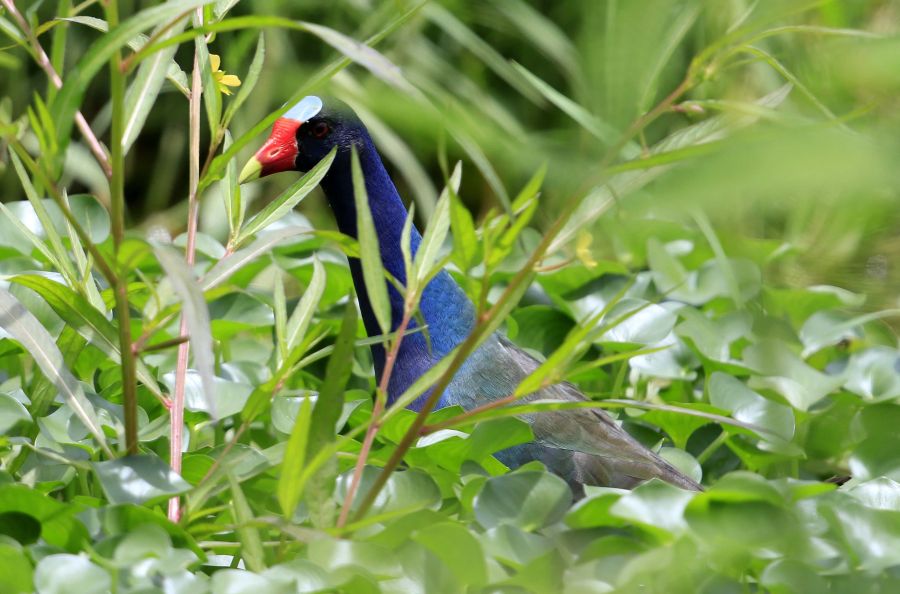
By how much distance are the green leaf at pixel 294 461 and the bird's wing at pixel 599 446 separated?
0.58 metres

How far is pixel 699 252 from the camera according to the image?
166 centimetres

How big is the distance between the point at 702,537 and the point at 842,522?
0.43 ft

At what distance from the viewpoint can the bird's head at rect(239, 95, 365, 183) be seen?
1483mm

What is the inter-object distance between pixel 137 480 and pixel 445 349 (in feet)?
2.21

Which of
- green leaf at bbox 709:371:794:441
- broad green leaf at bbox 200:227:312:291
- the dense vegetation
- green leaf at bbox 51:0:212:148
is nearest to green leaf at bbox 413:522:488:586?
the dense vegetation

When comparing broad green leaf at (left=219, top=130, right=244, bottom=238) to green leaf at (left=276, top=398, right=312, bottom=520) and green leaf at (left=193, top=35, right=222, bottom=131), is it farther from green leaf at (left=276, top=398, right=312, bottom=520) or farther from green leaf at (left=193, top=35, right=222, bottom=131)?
green leaf at (left=276, top=398, right=312, bottom=520)

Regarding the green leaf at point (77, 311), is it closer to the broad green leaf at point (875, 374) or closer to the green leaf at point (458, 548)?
the green leaf at point (458, 548)

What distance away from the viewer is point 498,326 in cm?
94

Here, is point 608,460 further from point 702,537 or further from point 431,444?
point 702,537

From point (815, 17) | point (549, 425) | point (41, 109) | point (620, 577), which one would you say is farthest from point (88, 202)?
point (815, 17)

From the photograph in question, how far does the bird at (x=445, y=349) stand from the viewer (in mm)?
1249

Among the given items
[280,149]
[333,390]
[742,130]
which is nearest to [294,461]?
[333,390]

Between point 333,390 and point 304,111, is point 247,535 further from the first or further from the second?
point 304,111

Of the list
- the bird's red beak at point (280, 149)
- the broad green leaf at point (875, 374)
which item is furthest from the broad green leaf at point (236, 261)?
the broad green leaf at point (875, 374)
